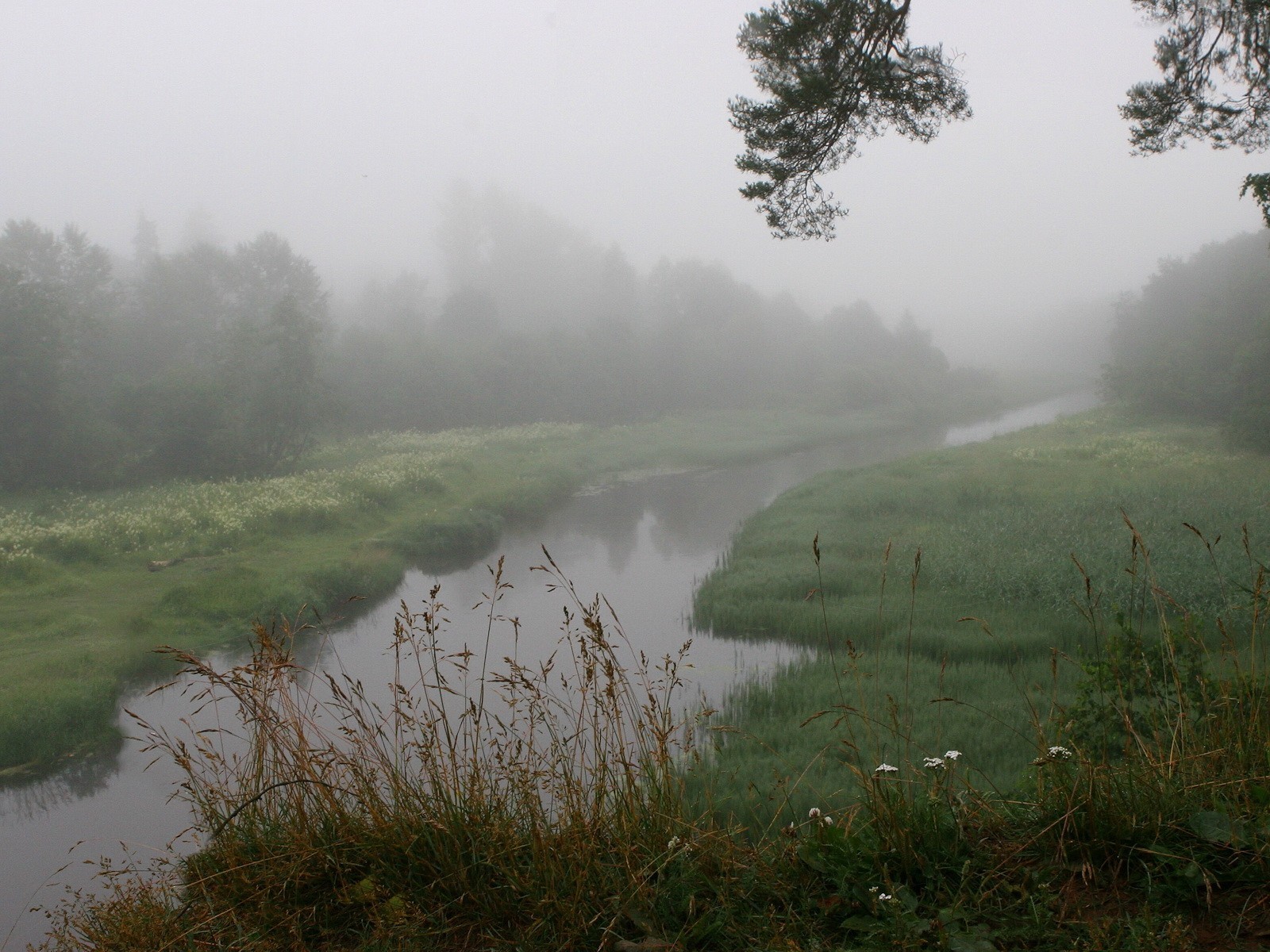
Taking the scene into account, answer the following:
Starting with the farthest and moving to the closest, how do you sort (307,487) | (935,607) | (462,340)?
(462,340), (307,487), (935,607)

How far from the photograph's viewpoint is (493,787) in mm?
3189

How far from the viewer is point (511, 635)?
11.4 m

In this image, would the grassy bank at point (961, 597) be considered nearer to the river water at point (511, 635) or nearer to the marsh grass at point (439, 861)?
the marsh grass at point (439, 861)

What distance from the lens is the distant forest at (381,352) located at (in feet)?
76.6

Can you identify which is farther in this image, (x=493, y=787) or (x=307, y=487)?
(x=307, y=487)

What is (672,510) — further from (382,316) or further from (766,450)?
(382,316)

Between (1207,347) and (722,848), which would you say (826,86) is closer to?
(722,848)

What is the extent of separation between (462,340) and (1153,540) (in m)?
43.3

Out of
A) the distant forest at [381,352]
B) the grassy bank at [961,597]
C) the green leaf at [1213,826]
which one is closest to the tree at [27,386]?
the distant forest at [381,352]

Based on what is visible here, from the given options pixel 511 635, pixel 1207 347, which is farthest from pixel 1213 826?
pixel 1207 347

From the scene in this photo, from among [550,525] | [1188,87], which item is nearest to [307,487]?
[550,525]

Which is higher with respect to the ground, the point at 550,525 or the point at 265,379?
the point at 265,379

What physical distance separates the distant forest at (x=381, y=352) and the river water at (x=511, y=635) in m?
11.4

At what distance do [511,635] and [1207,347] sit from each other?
3100cm
